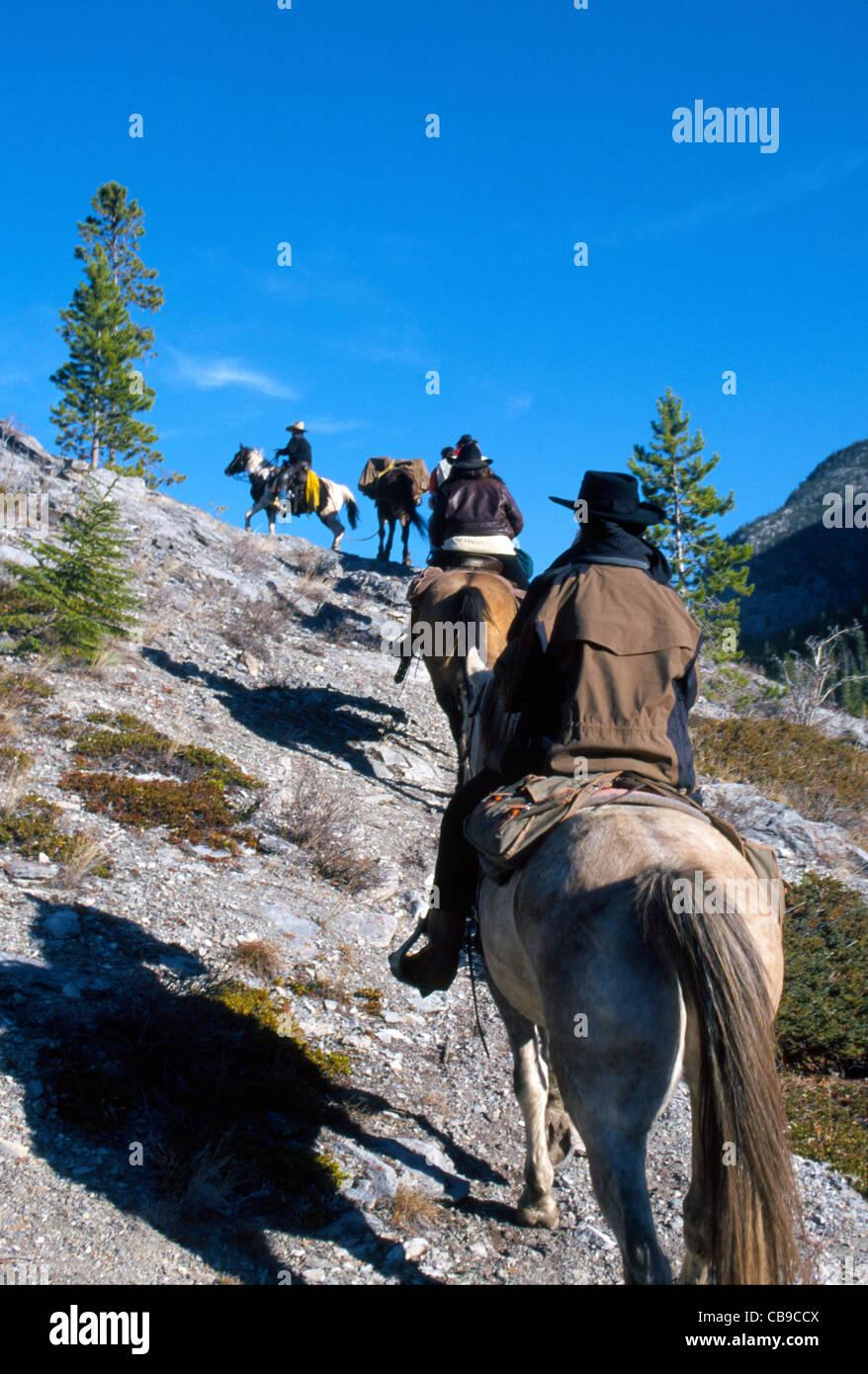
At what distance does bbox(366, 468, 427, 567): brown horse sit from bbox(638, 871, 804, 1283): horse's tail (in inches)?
785

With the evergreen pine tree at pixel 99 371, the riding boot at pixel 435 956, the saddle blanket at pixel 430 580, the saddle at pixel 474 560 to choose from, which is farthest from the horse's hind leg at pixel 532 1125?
the evergreen pine tree at pixel 99 371

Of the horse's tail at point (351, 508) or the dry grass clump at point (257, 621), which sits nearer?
the dry grass clump at point (257, 621)

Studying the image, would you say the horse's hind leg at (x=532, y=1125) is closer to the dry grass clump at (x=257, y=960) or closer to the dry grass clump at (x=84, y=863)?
the dry grass clump at (x=257, y=960)

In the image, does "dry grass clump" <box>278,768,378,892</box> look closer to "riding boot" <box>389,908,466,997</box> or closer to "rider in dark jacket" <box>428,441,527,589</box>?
"rider in dark jacket" <box>428,441,527,589</box>

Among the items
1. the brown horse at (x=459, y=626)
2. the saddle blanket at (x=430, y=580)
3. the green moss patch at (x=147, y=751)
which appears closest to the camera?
the brown horse at (x=459, y=626)

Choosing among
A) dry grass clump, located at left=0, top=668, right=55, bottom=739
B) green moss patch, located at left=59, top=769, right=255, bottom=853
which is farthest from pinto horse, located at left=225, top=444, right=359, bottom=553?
green moss patch, located at left=59, top=769, right=255, bottom=853

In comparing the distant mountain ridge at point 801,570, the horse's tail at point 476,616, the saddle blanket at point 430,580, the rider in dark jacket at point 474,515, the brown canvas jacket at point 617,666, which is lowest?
the brown canvas jacket at point 617,666

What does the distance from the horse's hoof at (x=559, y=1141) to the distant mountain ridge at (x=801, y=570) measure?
8685 cm

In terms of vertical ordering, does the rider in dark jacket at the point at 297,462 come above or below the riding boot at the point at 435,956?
above

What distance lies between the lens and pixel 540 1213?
394 cm

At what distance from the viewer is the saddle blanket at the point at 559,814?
2.82 metres

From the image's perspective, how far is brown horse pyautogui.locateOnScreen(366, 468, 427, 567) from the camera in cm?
2173

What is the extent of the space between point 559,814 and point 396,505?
19927 millimetres
